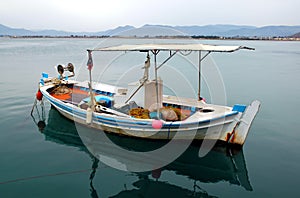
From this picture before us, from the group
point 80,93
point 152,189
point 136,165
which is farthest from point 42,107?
point 152,189

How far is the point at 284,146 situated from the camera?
9.68 m

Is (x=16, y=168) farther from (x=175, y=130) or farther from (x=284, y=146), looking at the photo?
(x=284, y=146)

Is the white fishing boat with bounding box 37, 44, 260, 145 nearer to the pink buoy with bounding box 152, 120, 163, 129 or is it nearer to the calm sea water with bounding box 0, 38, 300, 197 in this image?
the pink buoy with bounding box 152, 120, 163, 129

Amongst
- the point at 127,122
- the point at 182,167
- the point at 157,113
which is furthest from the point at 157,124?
A: the point at 182,167

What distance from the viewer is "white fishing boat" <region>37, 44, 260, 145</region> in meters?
8.65

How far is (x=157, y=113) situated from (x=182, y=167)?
2.22 meters

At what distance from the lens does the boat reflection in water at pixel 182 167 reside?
7215mm

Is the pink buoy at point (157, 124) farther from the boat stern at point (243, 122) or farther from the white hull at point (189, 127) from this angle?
the boat stern at point (243, 122)

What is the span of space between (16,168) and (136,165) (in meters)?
3.82

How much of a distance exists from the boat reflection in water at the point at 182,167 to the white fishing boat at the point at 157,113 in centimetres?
43

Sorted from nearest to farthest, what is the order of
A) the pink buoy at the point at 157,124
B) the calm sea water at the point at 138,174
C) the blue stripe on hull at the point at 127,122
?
the calm sea water at the point at 138,174
the blue stripe on hull at the point at 127,122
the pink buoy at the point at 157,124

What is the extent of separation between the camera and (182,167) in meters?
8.45

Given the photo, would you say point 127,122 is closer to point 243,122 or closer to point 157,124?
point 157,124

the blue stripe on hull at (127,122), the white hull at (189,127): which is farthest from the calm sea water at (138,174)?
the blue stripe on hull at (127,122)
